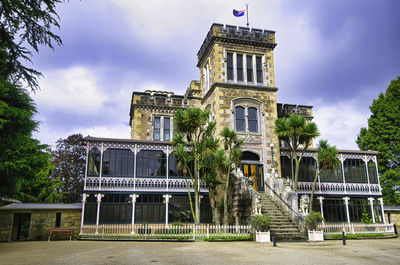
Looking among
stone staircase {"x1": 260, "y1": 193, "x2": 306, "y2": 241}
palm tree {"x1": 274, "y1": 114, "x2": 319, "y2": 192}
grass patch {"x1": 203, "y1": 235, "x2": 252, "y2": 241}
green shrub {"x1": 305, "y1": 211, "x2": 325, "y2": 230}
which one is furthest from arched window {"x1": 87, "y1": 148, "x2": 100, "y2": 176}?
green shrub {"x1": 305, "y1": 211, "x2": 325, "y2": 230}

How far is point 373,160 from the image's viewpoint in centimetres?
2486

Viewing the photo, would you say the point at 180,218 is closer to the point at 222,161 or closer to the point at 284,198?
the point at 222,161

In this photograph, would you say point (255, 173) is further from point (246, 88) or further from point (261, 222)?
point (261, 222)

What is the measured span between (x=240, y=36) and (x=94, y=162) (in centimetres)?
1435

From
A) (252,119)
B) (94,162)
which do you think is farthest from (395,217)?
(94,162)

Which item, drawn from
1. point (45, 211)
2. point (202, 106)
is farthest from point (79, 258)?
point (202, 106)

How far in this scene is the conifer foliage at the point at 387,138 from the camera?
97.4 ft

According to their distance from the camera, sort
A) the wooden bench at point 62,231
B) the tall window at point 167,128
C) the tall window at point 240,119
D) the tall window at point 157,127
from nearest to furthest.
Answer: the wooden bench at point 62,231 < the tall window at point 240,119 < the tall window at point 157,127 < the tall window at point 167,128

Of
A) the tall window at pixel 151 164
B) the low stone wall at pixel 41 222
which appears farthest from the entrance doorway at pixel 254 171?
the low stone wall at pixel 41 222

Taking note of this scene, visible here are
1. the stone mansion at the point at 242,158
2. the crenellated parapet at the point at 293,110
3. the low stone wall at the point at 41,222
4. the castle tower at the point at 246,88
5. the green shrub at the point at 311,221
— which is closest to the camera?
the green shrub at the point at 311,221

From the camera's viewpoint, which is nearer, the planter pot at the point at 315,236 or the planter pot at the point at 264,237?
the planter pot at the point at 264,237

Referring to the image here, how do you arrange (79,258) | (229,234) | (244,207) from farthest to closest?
(244,207)
(229,234)
(79,258)

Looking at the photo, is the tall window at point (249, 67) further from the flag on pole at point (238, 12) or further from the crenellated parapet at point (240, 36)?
the flag on pole at point (238, 12)

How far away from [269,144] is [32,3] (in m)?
17.8
